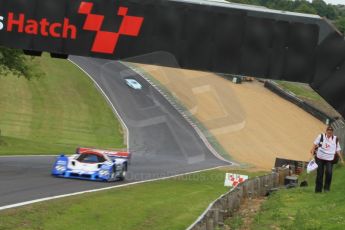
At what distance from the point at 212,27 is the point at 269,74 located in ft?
5.78

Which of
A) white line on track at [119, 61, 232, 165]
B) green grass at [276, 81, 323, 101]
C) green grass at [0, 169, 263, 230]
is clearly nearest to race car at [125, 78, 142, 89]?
white line on track at [119, 61, 232, 165]

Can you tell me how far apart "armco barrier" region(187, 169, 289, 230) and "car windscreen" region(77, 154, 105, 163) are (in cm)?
537

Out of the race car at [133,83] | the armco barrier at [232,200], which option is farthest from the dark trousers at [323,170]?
the race car at [133,83]

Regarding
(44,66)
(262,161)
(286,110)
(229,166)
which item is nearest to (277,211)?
(229,166)

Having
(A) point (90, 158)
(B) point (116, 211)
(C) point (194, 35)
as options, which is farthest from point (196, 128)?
(B) point (116, 211)

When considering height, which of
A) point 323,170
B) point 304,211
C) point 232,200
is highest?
point 323,170

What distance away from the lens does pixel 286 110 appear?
58.4 metres

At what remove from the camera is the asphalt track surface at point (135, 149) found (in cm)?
1717

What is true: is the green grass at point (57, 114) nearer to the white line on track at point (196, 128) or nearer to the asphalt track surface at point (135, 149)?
the asphalt track surface at point (135, 149)

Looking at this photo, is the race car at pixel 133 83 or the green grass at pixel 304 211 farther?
Result: the race car at pixel 133 83

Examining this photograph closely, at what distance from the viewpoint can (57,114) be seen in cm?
5175

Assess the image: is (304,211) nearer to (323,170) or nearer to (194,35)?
(323,170)

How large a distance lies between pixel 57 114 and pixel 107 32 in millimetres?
36728

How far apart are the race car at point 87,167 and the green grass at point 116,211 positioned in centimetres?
163
